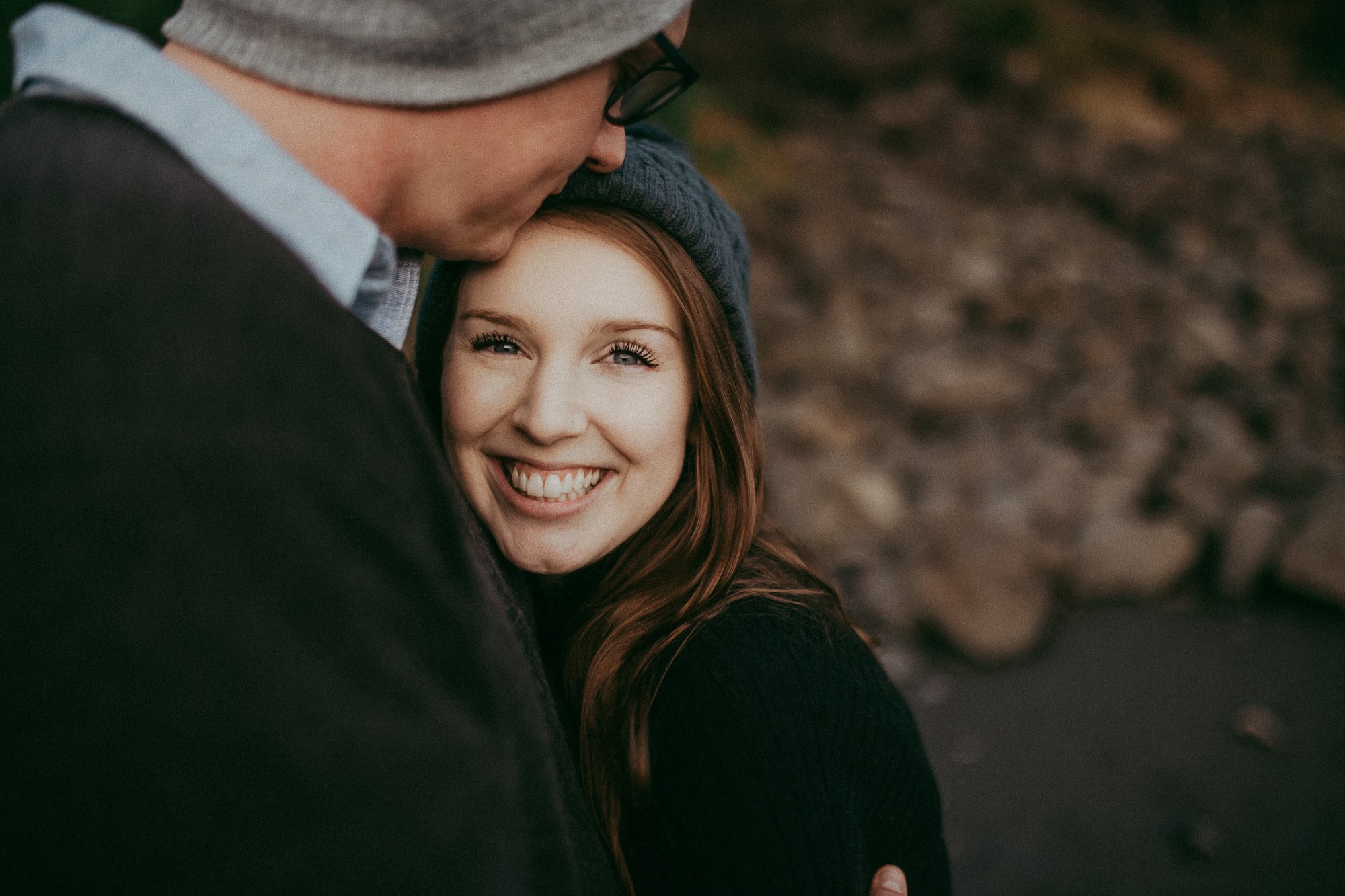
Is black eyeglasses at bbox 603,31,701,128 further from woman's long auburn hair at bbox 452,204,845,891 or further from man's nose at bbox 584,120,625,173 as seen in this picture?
woman's long auburn hair at bbox 452,204,845,891

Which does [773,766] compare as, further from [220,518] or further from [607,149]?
[607,149]

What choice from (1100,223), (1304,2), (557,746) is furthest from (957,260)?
(1304,2)

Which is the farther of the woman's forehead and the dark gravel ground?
the dark gravel ground

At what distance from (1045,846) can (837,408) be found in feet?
11.1

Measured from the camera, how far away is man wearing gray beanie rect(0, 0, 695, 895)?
2.51 feet

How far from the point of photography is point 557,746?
53.7 inches

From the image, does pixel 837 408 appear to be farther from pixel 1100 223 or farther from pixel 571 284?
pixel 1100 223

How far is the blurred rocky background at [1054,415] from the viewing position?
3.89 m

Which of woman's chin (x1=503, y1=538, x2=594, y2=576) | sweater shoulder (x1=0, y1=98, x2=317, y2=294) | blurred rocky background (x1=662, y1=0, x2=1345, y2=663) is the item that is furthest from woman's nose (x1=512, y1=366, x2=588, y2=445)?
blurred rocky background (x1=662, y1=0, x2=1345, y2=663)

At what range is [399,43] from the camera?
1.04m

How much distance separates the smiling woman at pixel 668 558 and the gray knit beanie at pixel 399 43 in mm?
421

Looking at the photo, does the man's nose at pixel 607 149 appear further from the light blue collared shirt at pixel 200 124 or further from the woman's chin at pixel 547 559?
the woman's chin at pixel 547 559

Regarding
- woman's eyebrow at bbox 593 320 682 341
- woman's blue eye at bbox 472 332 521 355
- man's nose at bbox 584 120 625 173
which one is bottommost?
woman's blue eye at bbox 472 332 521 355

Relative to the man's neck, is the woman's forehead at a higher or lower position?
lower
